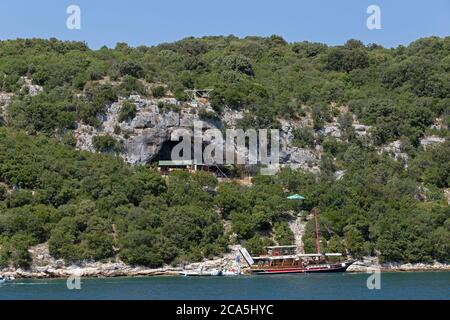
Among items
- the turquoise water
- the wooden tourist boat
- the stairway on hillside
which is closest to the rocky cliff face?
the stairway on hillside

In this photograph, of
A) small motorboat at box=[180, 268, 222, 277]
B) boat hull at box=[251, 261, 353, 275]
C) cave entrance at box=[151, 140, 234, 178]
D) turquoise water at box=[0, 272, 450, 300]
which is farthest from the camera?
cave entrance at box=[151, 140, 234, 178]

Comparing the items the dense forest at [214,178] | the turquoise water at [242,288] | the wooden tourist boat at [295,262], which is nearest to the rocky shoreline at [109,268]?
the dense forest at [214,178]

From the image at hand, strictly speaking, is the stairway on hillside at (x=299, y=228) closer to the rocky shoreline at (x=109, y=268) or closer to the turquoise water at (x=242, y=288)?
the rocky shoreline at (x=109, y=268)

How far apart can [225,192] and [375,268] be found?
52.9 feet

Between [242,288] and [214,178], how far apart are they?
2930 centimetres

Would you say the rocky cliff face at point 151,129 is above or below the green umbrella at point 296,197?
above

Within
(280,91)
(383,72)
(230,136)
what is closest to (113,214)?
(230,136)

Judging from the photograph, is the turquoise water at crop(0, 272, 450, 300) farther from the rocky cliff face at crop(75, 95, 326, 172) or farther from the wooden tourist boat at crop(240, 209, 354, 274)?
the rocky cliff face at crop(75, 95, 326, 172)

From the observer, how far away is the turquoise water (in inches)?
1619

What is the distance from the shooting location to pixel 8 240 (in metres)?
60.6

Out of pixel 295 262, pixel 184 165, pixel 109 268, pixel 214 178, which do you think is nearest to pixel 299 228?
pixel 295 262

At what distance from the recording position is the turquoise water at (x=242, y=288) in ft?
135

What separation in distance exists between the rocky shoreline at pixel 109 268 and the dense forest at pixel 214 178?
0.70 m

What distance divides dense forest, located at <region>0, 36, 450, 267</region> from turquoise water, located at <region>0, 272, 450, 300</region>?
281 inches
